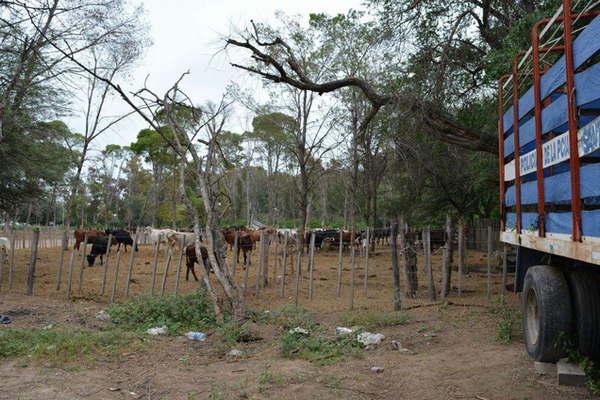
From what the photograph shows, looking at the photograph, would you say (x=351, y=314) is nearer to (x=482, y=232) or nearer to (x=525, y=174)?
(x=525, y=174)

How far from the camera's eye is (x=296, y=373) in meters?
5.53

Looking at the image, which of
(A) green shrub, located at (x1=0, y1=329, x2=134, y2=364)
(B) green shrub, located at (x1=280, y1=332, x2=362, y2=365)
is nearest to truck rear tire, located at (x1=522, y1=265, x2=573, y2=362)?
(B) green shrub, located at (x1=280, y1=332, x2=362, y2=365)

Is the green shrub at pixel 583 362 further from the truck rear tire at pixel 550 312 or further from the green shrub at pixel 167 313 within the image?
the green shrub at pixel 167 313

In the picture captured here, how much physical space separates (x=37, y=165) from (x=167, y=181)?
35035mm

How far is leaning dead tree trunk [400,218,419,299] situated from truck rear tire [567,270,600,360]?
5.40m

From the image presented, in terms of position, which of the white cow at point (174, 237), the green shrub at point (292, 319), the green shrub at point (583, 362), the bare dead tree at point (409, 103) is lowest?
the green shrub at point (292, 319)

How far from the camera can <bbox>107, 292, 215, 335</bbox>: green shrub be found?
8441 mm

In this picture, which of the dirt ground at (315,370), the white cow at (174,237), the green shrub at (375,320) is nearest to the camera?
the dirt ground at (315,370)

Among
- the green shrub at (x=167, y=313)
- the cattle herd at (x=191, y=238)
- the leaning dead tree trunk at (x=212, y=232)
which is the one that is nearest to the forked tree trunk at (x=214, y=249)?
the leaning dead tree trunk at (x=212, y=232)

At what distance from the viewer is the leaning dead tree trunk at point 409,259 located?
400 inches

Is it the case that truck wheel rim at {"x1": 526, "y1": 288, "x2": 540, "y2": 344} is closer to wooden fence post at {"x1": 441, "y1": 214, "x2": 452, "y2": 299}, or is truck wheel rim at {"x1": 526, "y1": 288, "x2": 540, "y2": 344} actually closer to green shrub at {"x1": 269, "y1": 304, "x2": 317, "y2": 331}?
green shrub at {"x1": 269, "y1": 304, "x2": 317, "y2": 331}

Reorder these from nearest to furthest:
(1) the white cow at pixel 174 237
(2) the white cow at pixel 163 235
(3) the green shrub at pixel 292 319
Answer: (3) the green shrub at pixel 292 319 < (1) the white cow at pixel 174 237 < (2) the white cow at pixel 163 235

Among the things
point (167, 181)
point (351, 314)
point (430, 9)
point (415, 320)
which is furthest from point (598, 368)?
point (167, 181)

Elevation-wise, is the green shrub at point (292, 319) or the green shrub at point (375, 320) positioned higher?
the green shrub at point (375, 320)
